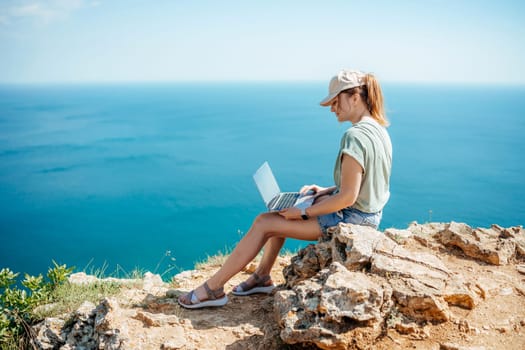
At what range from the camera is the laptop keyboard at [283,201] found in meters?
3.55

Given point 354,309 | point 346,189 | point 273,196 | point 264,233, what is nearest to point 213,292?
point 264,233

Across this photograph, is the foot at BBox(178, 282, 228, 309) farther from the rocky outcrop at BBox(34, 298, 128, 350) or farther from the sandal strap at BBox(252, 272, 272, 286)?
the rocky outcrop at BBox(34, 298, 128, 350)

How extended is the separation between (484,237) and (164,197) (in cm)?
5083

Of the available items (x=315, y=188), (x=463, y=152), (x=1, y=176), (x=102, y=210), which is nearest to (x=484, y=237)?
(x=315, y=188)

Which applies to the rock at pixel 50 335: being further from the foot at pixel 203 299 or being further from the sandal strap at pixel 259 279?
the sandal strap at pixel 259 279

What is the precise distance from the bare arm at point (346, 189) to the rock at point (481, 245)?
1.68 meters

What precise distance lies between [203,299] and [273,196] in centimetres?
118

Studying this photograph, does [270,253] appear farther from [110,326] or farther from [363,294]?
[110,326]

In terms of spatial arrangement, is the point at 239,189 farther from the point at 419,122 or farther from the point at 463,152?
the point at 419,122

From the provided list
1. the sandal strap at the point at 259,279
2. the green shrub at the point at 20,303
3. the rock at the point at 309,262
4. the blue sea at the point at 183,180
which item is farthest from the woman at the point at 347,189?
the blue sea at the point at 183,180

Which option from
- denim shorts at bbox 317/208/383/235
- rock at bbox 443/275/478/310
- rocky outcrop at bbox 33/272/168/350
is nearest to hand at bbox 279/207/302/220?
denim shorts at bbox 317/208/383/235

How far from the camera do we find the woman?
3.16 metres

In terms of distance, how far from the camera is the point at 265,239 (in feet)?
11.8

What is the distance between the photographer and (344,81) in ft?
10.9
